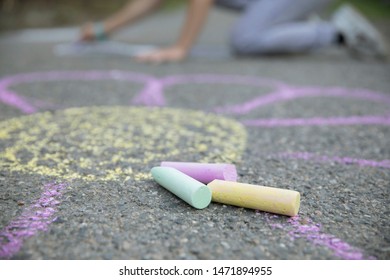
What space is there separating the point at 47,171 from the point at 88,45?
89.2 inches

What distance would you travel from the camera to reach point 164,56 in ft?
9.71

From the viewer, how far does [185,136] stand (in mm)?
1662

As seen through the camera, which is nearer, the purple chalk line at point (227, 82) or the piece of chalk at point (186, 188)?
→ the piece of chalk at point (186, 188)

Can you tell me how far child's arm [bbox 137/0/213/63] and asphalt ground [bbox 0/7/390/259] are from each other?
0.50ft

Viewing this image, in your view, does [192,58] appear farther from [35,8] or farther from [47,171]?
[35,8]

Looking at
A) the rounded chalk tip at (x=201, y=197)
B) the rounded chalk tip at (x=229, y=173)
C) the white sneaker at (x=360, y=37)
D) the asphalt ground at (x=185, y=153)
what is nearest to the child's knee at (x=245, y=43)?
the asphalt ground at (x=185, y=153)

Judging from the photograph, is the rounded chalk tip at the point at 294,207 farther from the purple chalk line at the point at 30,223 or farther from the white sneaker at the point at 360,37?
the white sneaker at the point at 360,37

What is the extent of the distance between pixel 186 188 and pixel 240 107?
1.03 meters

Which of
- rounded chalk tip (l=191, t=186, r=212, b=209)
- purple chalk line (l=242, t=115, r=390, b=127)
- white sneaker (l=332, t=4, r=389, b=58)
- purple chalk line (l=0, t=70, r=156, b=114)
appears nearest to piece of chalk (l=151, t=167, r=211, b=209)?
rounded chalk tip (l=191, t=186, r=212, b=209)

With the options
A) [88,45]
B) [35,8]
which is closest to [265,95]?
[88,45]

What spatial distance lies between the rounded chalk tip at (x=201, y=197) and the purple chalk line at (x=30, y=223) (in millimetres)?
332

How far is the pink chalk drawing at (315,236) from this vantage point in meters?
0.96

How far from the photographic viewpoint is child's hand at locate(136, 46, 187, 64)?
291 cm

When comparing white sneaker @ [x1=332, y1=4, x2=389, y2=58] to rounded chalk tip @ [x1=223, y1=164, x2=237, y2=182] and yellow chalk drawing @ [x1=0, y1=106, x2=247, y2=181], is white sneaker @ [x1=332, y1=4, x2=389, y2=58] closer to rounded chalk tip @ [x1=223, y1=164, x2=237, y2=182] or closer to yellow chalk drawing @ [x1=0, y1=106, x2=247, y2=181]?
yellow chalk drawing @ [x1=0, y1=106, x2=247, y2=181]
